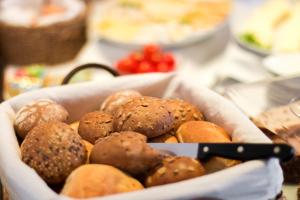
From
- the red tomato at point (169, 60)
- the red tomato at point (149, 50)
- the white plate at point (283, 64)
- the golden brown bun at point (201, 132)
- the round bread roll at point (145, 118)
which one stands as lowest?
the red tomato at point (169, 60)

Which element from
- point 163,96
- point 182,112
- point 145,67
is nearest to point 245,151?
point 182,112

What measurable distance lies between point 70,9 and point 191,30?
39 centimetres

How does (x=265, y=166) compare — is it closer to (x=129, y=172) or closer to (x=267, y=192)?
(x=267, y=192)

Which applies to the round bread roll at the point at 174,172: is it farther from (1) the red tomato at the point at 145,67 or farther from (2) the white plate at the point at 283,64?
(1) the red tomato at the point at 145,67

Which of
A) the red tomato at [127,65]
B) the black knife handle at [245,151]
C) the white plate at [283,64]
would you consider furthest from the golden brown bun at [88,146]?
the red tomato at [127,65]

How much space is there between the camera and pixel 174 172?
468 mm

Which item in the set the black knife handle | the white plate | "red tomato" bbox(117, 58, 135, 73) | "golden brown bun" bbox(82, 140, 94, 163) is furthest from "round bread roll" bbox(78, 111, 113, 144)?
"red tomato" bbox(117, 58, 135, 73)

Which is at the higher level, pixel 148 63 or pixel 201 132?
pixel 201 132

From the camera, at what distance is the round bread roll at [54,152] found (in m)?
A: 0.48

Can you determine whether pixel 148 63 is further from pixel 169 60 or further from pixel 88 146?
pixel 88 146

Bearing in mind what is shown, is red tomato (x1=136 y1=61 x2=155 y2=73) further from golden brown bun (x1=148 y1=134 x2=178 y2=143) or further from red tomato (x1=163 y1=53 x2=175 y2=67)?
golden brown bun (x1=148 y1=134 x2=178 y2=143)

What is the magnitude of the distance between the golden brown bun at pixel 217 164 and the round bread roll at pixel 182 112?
74mm

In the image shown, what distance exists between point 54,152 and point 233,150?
7.4 inches

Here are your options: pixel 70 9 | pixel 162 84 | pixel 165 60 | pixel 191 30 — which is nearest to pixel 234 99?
pixel 162 84
